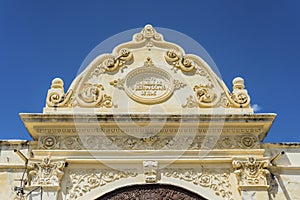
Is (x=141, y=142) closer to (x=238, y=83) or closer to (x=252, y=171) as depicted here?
(x=252, y=171)

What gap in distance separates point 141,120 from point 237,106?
2374 millimetres

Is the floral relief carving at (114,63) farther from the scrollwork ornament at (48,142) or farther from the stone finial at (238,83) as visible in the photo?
the stone finial at (238,83)

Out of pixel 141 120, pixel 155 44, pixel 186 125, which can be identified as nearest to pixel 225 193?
pixel 186 125

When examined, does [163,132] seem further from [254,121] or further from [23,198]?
[23,198]

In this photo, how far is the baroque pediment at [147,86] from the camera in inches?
374

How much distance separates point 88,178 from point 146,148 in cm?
146

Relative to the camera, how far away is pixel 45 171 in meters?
8.70

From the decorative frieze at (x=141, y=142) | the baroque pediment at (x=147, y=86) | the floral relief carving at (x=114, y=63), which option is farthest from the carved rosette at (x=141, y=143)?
the floral relief carving at (x=114, y=63)

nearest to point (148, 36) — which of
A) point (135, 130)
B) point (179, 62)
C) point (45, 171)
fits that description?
point (179, 62)

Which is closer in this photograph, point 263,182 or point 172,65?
point 263,182

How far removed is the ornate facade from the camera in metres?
8.70

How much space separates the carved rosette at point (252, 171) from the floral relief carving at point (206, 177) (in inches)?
11.8

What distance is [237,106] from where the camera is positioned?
953cm

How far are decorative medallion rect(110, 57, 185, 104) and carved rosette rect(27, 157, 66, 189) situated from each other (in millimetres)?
2344
